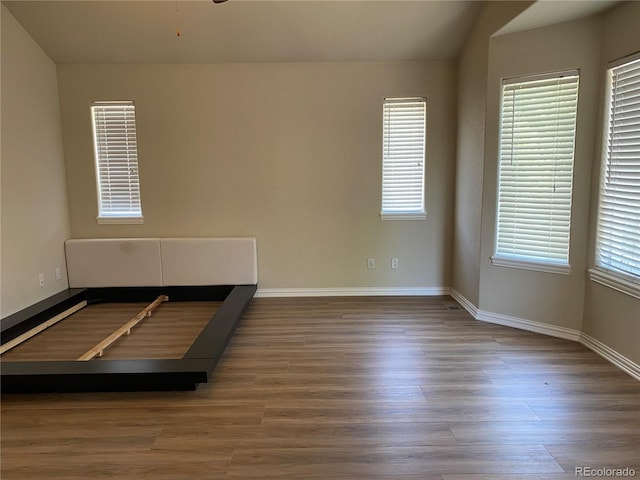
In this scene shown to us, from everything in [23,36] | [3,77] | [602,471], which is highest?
[23,36]

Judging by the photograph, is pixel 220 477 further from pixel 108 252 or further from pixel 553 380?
pixel 108 252

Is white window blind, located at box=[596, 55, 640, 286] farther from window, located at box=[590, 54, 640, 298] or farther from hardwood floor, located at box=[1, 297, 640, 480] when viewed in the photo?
hardwood floor, located at box=[1, 297, 640, 480]

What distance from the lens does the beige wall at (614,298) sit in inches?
110

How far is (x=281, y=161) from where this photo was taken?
15.1ft

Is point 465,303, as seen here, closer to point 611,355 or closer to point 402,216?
point 402,216

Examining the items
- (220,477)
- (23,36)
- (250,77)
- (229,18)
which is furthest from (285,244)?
(23,36)

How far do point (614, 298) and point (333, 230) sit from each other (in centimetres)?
276

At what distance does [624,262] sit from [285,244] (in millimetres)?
3239

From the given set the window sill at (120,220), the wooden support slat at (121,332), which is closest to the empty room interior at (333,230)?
the window sill at (120,220)

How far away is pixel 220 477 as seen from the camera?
6.16ft

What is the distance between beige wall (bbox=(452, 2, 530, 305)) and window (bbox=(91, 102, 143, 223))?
372 cm

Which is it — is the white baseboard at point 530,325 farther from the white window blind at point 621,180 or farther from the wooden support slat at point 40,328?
the wooden support slat at point 40,328

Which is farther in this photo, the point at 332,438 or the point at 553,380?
the point at 553,380

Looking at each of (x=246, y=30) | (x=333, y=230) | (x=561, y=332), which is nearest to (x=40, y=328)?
(x=333, y=230)
